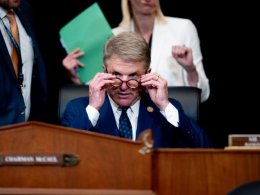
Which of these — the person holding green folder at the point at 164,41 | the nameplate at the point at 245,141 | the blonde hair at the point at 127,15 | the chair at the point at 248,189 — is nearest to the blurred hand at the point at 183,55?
the person holding green folder at the point at 164,41

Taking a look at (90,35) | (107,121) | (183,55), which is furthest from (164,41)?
(107,121)

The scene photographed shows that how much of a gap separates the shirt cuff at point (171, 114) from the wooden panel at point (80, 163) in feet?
2.27

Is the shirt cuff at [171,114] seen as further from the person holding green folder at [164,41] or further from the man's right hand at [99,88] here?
the person holding green folder at [164,41]

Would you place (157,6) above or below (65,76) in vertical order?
above

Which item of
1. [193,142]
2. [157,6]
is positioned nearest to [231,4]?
[157,6]

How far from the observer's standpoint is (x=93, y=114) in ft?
8.41

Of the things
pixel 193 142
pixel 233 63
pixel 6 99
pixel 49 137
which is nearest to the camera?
pixel 49 137

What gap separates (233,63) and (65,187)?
7.87 feet

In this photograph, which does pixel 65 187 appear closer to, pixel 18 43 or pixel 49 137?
pixel 49 137

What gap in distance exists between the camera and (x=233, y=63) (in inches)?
162

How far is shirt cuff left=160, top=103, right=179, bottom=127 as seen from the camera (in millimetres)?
2561

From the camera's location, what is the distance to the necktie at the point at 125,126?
8.40ft

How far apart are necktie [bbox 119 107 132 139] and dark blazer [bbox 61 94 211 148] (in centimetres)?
2

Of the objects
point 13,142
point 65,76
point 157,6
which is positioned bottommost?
point 13,142
